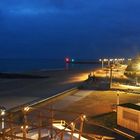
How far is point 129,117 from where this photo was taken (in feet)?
56.9

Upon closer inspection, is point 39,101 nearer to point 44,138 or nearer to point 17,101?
point 17,101

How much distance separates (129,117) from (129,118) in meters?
0.05

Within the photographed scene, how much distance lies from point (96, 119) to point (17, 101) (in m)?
8.54

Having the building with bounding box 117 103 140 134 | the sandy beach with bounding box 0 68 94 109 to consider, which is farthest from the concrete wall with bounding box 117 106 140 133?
the sandy beach with bounding box 0 68 94 109

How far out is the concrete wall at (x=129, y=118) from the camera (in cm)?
1662

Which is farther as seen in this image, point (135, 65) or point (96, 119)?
point (135, 65)

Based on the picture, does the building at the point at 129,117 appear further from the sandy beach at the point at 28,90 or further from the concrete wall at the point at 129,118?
the sandy beach at the point at 28,90

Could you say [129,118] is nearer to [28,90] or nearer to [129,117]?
[129,117]

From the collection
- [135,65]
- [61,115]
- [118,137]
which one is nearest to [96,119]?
[61,115]

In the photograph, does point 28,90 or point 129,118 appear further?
point 28,90

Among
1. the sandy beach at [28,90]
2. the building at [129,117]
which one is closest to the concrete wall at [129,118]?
the building at [129,117]

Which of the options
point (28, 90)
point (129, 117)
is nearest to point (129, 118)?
point (129, 117)

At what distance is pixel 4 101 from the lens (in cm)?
2638

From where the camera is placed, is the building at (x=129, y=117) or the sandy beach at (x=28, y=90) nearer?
the building at (x=129, y=117)
